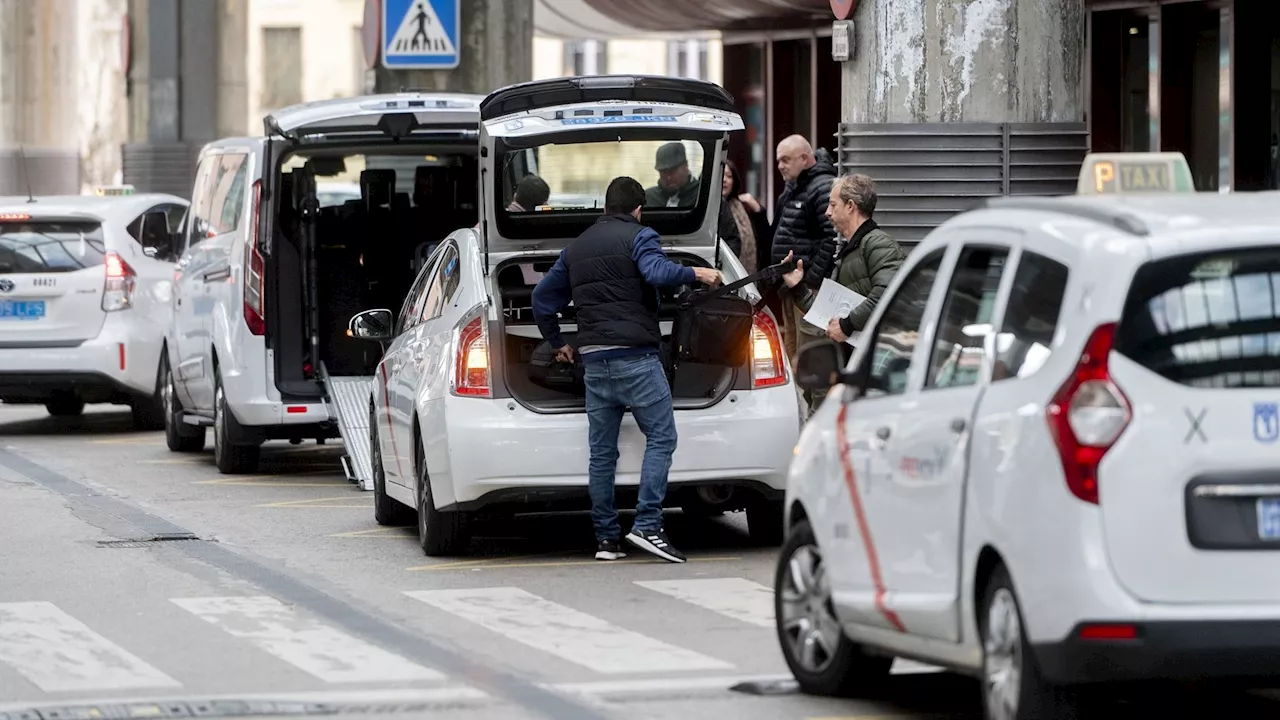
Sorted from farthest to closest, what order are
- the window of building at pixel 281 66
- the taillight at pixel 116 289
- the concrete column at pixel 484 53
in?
the window of building at pixel 281 66 → the concrete column at pixel 484 53 → the taillight at pixel 116 289

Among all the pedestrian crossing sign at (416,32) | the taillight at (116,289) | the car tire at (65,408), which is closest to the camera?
the taillight at (116,289)

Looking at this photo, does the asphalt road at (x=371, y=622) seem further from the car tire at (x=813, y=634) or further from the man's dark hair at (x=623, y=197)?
the man's dark hair at (x=623, y=197)

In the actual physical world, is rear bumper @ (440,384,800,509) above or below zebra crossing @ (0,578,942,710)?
above

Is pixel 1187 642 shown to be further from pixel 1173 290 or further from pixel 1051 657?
pixel 1173 290

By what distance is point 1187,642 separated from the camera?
6402 mm

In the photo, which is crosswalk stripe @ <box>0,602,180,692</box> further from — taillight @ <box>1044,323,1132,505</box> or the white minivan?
the white minivan

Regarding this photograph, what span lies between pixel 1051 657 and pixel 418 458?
20.5ft

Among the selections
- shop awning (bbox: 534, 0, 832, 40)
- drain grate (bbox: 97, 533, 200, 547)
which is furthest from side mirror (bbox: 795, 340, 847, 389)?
shop awning (bbox: 534, 0, 832, 40)

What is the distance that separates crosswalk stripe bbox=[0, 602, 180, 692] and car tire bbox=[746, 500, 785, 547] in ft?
11.6

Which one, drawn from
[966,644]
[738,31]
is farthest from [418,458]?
[738,31]

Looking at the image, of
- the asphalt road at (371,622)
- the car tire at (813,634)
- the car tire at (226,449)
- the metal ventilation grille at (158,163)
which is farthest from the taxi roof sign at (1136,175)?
the metal ventilation grille at (158,163)

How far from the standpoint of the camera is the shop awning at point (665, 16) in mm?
24406

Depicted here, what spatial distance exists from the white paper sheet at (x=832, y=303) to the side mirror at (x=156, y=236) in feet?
26.8

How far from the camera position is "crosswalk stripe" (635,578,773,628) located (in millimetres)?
10234
